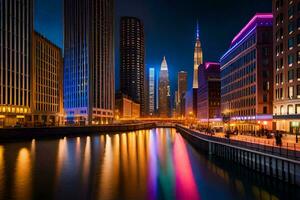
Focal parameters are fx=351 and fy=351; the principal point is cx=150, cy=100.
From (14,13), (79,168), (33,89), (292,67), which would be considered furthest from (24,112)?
(292,67)

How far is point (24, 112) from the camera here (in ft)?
476

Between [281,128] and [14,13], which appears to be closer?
[281,128]


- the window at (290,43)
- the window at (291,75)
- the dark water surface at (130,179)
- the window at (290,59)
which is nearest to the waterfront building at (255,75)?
the window at (291,75)

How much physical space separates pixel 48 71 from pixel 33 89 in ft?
101

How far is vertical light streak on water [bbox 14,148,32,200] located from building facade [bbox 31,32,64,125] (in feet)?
301

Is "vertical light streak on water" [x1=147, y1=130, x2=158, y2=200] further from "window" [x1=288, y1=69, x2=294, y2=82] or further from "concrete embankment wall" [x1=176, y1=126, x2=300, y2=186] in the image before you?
"window" [x1=288, y1=69, x2=294, y2=82]

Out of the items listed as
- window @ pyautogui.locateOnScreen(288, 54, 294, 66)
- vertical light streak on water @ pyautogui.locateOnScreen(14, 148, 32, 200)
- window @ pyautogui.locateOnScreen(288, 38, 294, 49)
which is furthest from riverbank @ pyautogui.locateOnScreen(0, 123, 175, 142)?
window @ pyautogui.locateOnScreen(288, 38, 294, 49)

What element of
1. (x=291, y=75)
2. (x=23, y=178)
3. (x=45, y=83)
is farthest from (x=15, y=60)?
(x=291, y=75)

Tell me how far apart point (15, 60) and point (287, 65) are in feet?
344

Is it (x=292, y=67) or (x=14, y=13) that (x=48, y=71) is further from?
(x=292, y=67)

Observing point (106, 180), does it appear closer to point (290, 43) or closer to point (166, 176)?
point (166, 176)

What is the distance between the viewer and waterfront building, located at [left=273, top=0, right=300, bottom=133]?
77.2 meters

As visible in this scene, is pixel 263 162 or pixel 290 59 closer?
pixel 263 162

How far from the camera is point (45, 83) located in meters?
179
